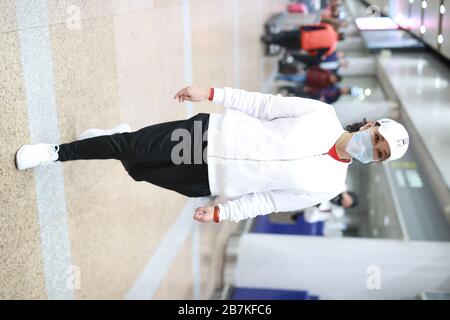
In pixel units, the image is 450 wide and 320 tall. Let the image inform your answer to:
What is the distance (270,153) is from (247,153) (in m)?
0.09

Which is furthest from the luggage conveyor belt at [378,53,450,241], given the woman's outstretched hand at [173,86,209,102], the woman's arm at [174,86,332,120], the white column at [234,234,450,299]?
the woman's outstretched hand at [173,86,209,102]

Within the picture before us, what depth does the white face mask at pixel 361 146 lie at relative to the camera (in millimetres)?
1796

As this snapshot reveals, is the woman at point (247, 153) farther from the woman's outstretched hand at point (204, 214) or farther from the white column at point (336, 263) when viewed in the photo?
the white column at point (336, 263)

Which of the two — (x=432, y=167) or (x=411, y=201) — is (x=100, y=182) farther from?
(x=411, y=201)

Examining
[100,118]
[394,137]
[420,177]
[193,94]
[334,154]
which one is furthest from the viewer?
[420,177]

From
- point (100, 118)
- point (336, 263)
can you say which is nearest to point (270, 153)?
Answer: point (100, 118)

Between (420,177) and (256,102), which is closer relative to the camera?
(256,102)

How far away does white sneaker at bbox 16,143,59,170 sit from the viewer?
7.17 ft

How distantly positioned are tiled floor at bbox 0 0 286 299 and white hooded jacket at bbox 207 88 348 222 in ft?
1.26

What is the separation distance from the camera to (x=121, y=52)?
10.3ft

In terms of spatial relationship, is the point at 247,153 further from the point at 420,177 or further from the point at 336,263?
the point at 420,177

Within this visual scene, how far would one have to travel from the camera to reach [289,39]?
6.14 m

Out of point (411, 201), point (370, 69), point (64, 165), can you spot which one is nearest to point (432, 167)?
point (411, 201)

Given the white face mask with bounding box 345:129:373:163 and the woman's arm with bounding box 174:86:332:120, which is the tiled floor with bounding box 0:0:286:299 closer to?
the woman's arm with bounding box 174:86:332:120
